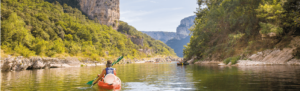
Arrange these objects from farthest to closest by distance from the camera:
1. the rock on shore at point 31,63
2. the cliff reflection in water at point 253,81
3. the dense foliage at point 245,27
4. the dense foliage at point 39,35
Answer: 1. the dense foliage at point 39,35
2. the rock on shore at point 31,63
3. the dense foliage at point 245,27
4. the cliff reflection in water at point 253,81

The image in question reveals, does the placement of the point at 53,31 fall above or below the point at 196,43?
above

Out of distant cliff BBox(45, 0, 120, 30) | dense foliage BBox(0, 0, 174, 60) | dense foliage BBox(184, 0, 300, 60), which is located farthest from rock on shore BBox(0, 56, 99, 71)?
distant cliff BBox(45, 0, 120, 30)

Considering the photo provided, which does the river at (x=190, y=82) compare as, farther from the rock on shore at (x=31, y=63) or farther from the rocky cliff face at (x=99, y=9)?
the rocky cliff face at (x=99, y=9)

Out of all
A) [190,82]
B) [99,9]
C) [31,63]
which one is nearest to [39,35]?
[31,63]

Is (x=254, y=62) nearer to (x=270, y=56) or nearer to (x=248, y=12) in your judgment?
(x=270, y=56)

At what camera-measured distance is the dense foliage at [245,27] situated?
25.7 m

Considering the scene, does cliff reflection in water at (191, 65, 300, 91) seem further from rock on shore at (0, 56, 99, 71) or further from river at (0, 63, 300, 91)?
rock on shore at (0, 56, 99, 71)

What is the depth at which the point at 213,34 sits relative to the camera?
55406 millimetres

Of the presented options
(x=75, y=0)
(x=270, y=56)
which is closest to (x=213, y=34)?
(x=270, y=56)

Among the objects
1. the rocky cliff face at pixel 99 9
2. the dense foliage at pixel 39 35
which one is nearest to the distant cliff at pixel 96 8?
the rocky cliff face at pixel 99 9

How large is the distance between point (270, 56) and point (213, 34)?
27.0 m

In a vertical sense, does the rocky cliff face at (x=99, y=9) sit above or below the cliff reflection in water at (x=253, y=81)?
above

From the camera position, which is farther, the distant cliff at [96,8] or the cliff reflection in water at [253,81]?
the distant cliff at [96,8]

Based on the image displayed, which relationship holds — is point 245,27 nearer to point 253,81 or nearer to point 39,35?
point 253,81
